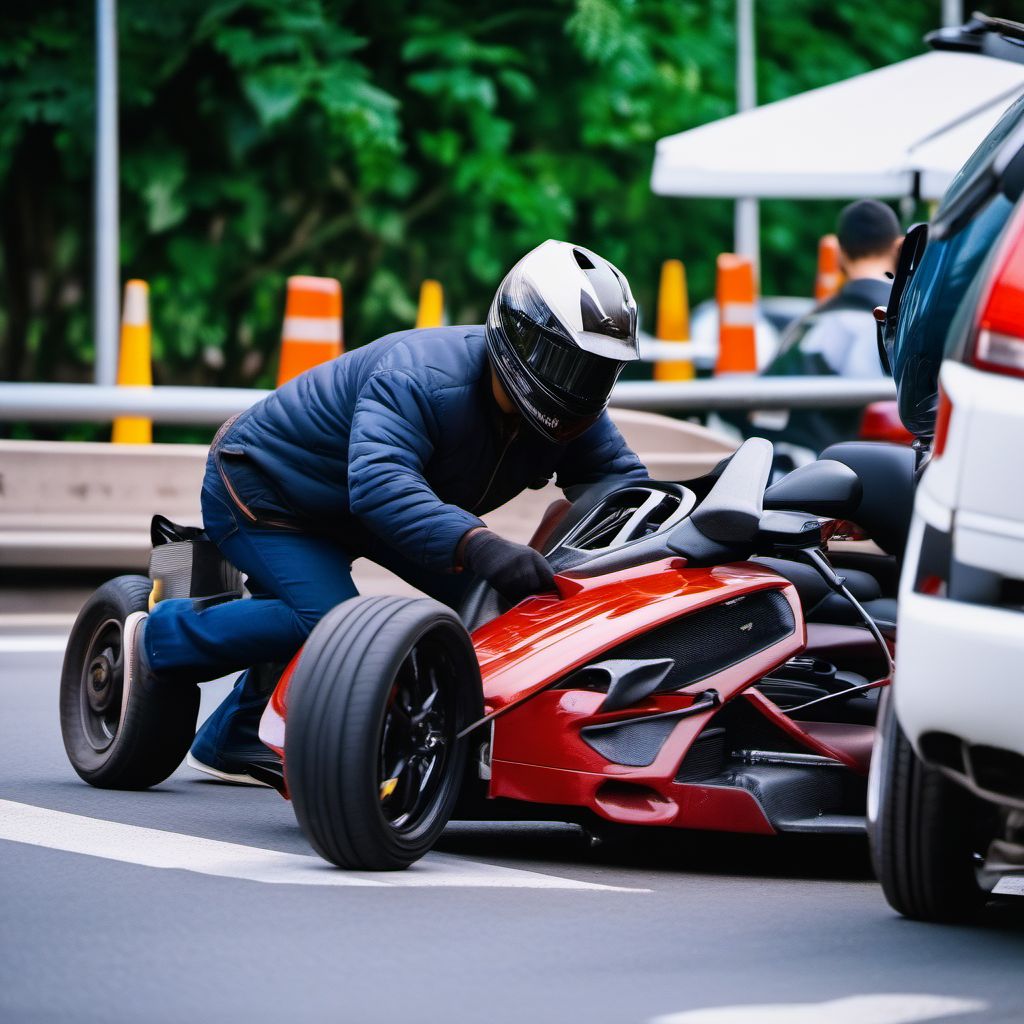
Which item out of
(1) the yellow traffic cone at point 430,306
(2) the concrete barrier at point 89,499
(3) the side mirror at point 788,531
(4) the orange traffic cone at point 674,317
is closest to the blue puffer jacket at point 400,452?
(3) the side mirror at point 788,531

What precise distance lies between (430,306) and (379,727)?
12.3 meters

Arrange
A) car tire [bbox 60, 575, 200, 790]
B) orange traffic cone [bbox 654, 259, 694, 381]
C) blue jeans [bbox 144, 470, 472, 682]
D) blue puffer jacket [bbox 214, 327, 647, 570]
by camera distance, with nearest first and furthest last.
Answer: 1. blue puffer jacket [bbox 214, 327, 647, 570]
2. blue jeans [bbox 144, 470, 472, 682]
3. car tire [bbox 60, 575, 200, 790]
4. orange traffic cone [bbox 654, 259, 694, 381]

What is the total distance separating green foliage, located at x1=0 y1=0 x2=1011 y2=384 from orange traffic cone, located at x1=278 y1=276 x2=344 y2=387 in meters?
4.30

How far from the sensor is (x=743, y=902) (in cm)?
532

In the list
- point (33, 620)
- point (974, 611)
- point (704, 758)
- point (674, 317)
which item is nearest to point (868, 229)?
point (33, 620)

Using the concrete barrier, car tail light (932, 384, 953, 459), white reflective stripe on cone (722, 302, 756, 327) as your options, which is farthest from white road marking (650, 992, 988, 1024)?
white reflective stripe on cone (722, 302, 756, 327)

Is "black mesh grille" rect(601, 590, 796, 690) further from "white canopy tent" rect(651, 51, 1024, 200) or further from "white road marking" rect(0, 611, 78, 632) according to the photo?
"white canopy tent" rect(651, 51, 1024, 200)

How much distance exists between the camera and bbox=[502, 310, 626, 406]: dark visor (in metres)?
5.99

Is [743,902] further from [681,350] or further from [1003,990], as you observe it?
[681,350]

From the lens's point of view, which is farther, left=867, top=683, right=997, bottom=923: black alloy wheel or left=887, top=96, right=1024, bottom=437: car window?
left=887, top=96, right=1024, bottom=437: car window

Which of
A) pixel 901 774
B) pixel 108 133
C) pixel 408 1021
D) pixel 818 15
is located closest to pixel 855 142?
pixel 108 133

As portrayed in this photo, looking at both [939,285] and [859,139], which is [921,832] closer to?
[939,285]

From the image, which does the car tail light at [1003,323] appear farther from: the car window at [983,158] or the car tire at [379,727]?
the car tire at [379,727]

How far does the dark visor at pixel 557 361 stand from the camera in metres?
5.99
